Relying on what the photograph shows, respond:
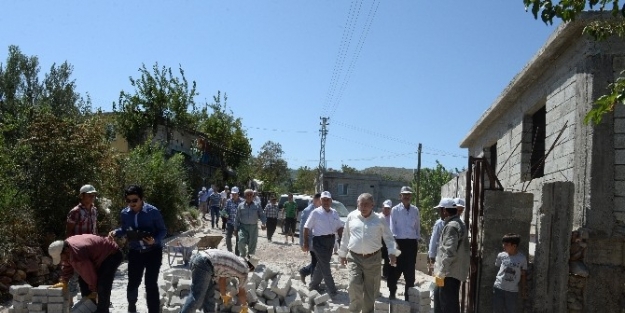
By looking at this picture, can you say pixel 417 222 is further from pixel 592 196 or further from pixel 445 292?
pixel 592 196

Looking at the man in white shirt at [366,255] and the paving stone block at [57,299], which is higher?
the man in white shirt at [366,255]

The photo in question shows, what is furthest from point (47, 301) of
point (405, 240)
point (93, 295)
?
point (405, 240)

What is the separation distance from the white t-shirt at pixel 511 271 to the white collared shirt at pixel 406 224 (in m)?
1.76

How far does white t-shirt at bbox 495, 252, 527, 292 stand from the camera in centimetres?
689

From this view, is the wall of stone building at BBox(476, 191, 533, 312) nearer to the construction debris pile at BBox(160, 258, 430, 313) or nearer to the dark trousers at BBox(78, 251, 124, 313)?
the construction debris pile at BBox(160, 258, 430, 313)

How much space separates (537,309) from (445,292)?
1.23m

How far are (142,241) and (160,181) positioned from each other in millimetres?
11074

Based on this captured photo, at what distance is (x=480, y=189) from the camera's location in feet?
25.8

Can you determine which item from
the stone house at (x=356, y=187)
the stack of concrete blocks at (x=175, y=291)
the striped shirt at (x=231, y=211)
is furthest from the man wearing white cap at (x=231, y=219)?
the stone house at (x=356, y=187)

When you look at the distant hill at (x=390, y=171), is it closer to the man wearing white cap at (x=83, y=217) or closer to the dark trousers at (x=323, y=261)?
the dark trousers at (x=323, y=261)

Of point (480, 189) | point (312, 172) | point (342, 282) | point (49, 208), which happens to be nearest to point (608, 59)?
point (480, 189)

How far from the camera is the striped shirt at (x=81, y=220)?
24.5 feet

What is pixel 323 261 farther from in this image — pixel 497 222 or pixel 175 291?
pixel 497 222

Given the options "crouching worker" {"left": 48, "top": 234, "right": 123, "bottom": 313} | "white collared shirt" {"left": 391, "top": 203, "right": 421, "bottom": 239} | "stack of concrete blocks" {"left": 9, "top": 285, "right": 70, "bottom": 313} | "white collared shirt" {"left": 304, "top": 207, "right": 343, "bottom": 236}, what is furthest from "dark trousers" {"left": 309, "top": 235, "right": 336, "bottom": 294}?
"stack of concrete blocks" {"left": 9, "top": 285, "right": 70, "bottom": 313}
